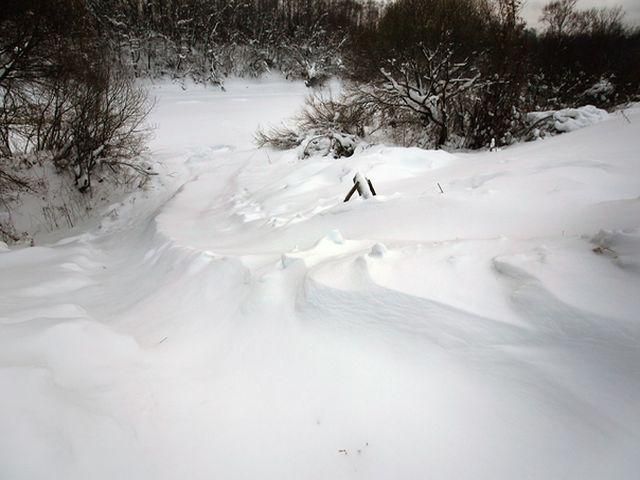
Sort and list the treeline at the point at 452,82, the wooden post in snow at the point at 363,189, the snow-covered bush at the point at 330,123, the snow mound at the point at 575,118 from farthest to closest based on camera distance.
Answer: the snow-covered bush at the point at 330,123 < the treeline at the point at 452,82 < the snow mound at the point at 575,118 < the wooden post in snow at the point at 363,189

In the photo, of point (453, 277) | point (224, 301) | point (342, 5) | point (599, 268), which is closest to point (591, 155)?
point (599, 268)

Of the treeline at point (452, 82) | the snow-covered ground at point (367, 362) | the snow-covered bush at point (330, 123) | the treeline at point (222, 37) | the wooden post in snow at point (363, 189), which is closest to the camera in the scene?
the snow-covered ground at point (367, 362)

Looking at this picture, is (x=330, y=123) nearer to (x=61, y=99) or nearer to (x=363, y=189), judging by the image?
(x=61, y=99)

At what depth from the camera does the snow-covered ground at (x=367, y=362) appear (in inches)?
42.9

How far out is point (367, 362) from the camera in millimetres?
1482

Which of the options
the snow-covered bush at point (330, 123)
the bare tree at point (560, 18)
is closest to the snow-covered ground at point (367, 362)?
the snow-covered bush at point (330, 123)

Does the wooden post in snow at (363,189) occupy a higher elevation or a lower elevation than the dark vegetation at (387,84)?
lower

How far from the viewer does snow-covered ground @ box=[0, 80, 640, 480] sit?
1.09m

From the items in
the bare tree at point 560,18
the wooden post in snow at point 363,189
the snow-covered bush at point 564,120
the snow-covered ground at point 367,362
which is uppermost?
the bare tree at point 560,18

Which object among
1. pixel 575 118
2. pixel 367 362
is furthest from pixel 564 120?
pixel 367 362

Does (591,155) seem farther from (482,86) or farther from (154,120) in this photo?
(154,120)

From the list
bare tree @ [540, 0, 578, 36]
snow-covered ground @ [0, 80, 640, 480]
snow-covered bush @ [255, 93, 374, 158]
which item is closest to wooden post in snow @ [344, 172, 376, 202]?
snow-covered ground @ [0, 80, 640, 480]

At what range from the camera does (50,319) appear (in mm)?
1861

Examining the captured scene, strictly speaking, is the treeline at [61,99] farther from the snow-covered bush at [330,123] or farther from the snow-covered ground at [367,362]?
the snow-covered ground at [367,362]
